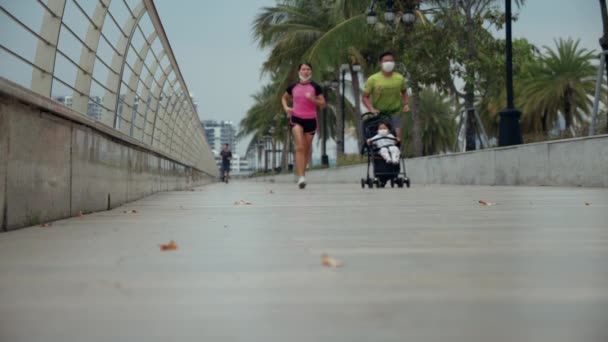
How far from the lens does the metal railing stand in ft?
14.3

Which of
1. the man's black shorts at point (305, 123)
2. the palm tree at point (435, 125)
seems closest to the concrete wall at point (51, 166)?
the man's black shorts at point (305, 123)

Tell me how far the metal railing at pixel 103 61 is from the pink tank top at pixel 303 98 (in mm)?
1812

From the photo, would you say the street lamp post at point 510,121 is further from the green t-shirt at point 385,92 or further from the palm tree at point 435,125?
the palm tree at point 435,125

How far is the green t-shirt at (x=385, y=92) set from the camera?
464 inches

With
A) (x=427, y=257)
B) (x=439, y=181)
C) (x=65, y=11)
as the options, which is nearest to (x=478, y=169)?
(x=439, y=181)

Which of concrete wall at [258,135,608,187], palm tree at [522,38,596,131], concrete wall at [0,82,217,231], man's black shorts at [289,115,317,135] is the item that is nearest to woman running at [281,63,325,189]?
man's black shorts at [289,115,317,135]

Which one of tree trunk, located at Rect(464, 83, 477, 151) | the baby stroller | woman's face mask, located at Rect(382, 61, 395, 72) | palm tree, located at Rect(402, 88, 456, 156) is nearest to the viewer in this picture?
woman's face mask, located at Rect(382, 61, 395, 72)

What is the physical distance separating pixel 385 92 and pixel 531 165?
11.2 ft

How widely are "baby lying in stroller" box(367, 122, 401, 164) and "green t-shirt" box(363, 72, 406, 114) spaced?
1.05 ft

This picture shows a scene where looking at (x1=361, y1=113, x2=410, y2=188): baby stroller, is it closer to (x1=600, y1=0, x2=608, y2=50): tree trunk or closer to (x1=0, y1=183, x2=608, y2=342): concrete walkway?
(x1=600, y1=0, x2=608, y2=50): tree trunk

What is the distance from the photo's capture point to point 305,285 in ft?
6.68

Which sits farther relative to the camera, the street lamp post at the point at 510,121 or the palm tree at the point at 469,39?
the palm tree at the point at 469,39

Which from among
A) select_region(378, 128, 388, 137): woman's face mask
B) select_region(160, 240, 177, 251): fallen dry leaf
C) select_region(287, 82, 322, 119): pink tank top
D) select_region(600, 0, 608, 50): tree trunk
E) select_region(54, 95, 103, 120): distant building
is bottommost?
select_region(160, 240, 177, 251): fallen dry leaf

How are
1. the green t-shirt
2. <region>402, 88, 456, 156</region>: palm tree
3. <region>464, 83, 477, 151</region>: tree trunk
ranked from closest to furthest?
the green t-shirt, <region>464, 83, 477, 151</region>: tree trunk, <region>402, 88, 456, 156</region>: palm tree
